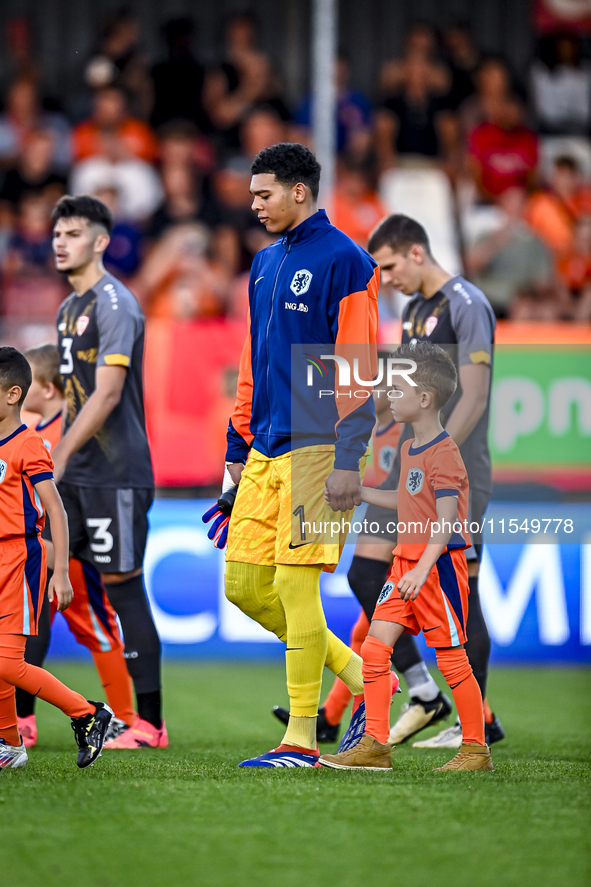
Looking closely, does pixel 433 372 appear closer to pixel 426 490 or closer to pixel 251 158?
pixel 426 490

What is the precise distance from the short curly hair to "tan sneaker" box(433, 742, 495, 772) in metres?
1.97

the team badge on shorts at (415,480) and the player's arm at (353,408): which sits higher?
the player's arm at (353,408)

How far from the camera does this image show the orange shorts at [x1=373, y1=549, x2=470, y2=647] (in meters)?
3.79

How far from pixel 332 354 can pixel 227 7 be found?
36.0 feet

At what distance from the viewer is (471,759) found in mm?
3775

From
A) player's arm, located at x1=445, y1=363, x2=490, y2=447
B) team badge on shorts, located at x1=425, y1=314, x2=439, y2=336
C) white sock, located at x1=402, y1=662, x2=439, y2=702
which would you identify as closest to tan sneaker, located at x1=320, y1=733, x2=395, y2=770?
Result: white sock, located at x1=402, y1=662, x2=439, y2=702

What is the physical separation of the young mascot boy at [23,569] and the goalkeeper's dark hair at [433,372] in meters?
1.29

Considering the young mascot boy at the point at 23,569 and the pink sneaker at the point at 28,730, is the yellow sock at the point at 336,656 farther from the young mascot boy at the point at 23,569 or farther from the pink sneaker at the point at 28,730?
the pink sneaker at the point at 28,730

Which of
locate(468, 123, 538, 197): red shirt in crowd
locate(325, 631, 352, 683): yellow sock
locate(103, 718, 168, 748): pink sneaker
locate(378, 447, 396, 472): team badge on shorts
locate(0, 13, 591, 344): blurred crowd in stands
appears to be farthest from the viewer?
locate(468, 123, 538, 197): red shirt in crowd

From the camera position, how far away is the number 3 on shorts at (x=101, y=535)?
470cm

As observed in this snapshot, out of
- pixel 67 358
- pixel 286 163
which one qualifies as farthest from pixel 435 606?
pixel 67 358

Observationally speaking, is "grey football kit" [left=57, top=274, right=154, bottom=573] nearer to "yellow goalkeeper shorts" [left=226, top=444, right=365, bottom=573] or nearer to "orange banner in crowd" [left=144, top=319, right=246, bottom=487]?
"yellow goalkeeper shorts" [left=226, top=444, right=365, bottom=573]

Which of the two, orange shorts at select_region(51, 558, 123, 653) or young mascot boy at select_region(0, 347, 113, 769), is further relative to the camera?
orange shorts at select_region(51, 558, 123, 653)

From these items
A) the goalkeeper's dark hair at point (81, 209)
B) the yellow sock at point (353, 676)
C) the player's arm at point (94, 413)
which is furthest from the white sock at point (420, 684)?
the goalkeeper's dark hair at point (81, 209)
